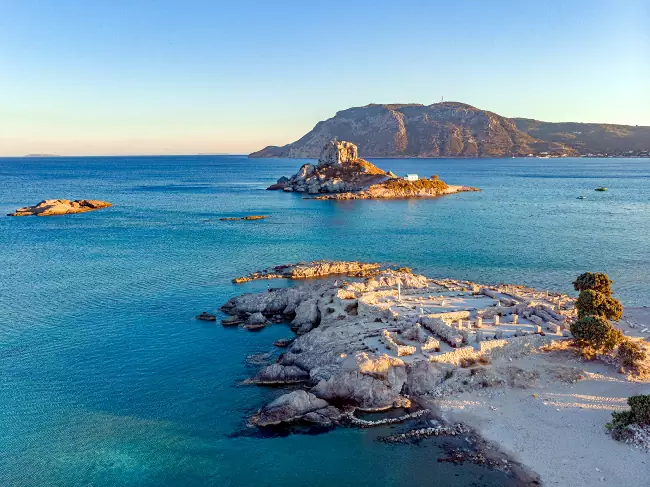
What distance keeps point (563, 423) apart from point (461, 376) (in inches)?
289

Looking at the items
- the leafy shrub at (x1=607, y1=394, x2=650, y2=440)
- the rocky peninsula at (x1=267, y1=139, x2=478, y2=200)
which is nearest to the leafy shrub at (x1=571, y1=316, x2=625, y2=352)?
the leafy shrub at (x1=607, y1=394, x2=650, y2=440)

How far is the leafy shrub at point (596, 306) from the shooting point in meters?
42.3

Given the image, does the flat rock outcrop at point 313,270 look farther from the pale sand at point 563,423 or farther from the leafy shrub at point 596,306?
the pale sand at point 563,423

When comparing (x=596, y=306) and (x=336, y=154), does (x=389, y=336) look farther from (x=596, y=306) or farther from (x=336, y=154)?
(x=336, y=154)

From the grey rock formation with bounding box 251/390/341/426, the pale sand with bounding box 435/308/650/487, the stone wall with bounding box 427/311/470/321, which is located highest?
the stone wall with bounding box 427/311/470/321

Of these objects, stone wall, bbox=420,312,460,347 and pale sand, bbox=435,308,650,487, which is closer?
pale sand, bbox=435,308,650,487

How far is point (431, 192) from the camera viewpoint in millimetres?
172125

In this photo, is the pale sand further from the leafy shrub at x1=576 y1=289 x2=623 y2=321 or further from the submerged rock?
the submerged rock

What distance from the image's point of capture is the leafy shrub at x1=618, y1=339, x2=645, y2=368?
38.1m

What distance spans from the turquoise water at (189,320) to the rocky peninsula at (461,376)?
253 centimetres

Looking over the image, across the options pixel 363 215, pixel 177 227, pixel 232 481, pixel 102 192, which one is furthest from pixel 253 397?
pixel 102 192

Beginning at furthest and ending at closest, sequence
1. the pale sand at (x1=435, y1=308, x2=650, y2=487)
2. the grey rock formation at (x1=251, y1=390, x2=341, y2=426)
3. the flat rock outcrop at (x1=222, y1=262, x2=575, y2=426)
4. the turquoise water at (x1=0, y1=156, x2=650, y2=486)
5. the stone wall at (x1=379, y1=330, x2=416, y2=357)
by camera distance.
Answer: the stone wall at (x1=379, y1=330, x2=416, y2=357) < the flat rock outcrop at (x1=222, y1=262, x2=575, y2=426) < the grey rock formation at (x1=251, y1=390, x2=341, y2=426) < the turquoise water at (x1=0, y1=156, x2=650, y2=486) < the pale sand at (x1=435, y1=308, x2=650, y2=487)

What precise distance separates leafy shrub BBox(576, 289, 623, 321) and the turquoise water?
1644cm

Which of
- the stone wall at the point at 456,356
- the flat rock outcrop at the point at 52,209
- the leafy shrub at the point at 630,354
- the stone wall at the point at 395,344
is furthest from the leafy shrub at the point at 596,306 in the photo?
the flat rock outcrop at the point at 52,209
